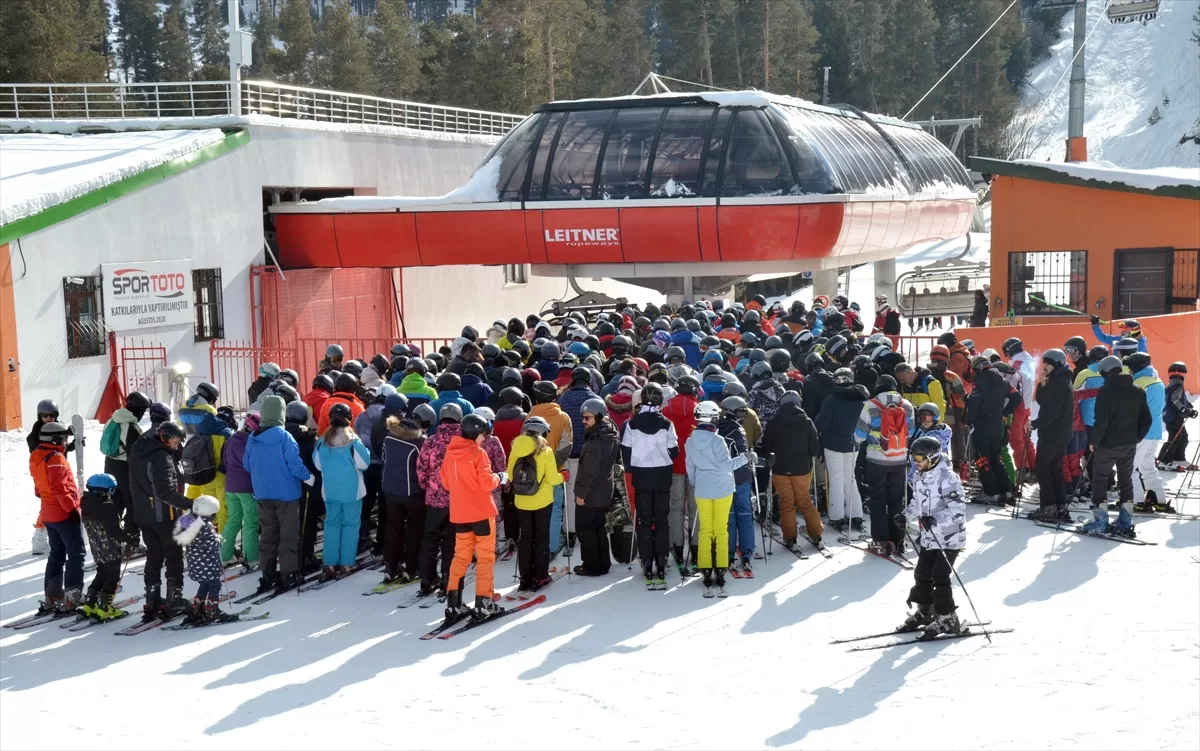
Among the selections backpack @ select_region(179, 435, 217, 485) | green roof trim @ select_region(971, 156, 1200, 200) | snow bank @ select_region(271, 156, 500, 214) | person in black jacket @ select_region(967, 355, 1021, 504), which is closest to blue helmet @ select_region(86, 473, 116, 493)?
backpack @ select_region(179, 435, 217, 485)

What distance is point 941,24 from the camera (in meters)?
78.3

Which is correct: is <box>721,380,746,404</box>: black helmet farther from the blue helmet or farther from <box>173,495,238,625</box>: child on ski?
the blue helmet

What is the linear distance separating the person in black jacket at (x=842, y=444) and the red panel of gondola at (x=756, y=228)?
11638 millimetres

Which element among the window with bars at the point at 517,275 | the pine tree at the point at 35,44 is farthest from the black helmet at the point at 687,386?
the pine tree at the point at 35,44

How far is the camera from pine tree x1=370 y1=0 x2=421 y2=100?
57.4m

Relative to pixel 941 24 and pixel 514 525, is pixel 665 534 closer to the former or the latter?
pixel 514 525

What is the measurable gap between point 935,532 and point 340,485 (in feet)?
15.8

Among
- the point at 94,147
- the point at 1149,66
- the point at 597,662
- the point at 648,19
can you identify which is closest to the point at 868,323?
the point at 94,147

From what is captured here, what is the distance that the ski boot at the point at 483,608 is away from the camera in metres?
9.40

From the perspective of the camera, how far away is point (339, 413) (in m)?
10.2

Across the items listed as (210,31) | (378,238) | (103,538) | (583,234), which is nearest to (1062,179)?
(583,234)

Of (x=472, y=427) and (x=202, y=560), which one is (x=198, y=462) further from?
(x=472, y=427)

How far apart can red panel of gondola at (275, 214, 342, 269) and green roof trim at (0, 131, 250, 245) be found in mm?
2345

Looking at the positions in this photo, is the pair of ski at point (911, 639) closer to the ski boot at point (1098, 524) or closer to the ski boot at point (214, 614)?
the ski boot at point (1098, 524)
